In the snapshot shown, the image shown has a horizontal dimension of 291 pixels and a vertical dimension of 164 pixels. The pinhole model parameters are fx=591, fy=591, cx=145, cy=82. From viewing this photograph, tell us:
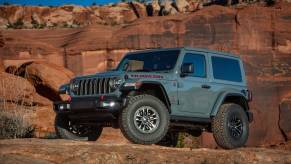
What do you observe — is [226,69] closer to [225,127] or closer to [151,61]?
[225,127]

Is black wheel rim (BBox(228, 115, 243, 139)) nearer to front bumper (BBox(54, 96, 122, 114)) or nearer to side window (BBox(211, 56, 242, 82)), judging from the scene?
side window (BBox(211, 56, 242, 82))

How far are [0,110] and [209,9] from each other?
99.7ft

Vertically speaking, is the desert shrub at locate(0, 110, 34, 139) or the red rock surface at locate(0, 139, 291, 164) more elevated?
the red rock surface at locate(0, 139, 291, 164)

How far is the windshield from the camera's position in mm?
10727

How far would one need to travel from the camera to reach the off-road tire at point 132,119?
9.42 metres

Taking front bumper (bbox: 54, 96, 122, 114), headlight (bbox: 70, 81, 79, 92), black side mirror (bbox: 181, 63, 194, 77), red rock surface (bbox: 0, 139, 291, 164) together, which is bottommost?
red rock surface (bbox: 0, 139, 291, 164)

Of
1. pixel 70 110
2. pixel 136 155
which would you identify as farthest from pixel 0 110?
pixel 136 155

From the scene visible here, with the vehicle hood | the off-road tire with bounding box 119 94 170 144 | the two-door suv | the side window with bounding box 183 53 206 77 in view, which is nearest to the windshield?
the two-door suv

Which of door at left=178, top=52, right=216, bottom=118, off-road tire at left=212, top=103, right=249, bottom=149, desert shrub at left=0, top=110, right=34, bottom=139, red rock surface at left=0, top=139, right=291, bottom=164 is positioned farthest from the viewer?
desert shrub at left=0, top=110, right=34, bottom=139

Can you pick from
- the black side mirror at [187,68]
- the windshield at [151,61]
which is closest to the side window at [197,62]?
the windshield at [151,61]

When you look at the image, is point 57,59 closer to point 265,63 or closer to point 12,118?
point 265,63

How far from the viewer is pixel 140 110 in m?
9.62

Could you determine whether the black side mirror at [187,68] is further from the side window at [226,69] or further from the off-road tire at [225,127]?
the off-road tire at [225,127]

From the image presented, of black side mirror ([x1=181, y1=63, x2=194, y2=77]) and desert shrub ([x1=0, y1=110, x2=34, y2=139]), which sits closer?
black side mirror ([x1=181, y1=63, x2=194, y2=77])
